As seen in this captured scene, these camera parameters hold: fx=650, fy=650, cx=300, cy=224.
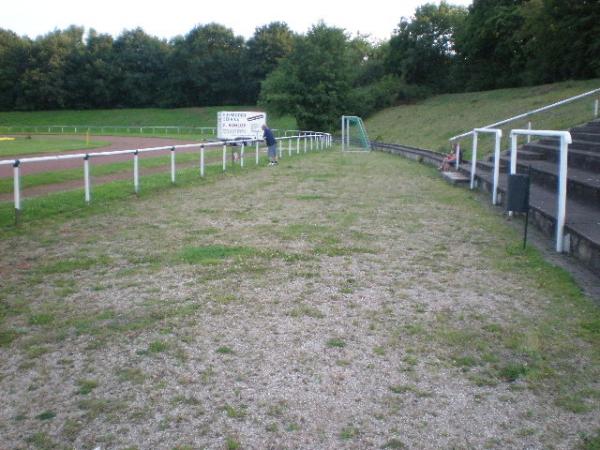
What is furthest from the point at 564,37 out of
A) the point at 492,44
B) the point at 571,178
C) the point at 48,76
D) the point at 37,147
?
the point at 48,76

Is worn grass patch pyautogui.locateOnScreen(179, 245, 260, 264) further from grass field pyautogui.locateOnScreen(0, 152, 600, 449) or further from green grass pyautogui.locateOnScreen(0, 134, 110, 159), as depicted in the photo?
green grass pyautogui.locateOnScreen(0, 134, 110, 159)

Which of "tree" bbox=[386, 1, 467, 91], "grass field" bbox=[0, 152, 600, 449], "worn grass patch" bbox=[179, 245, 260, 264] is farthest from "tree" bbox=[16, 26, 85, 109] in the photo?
"worn grass patch" bbox=[179, 245, 260, 264]

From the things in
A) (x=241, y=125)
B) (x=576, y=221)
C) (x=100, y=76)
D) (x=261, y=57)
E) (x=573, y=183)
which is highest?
(x=261, y=57)

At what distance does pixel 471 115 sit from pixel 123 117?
5687 centimetres

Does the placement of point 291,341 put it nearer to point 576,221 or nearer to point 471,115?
point 576,221

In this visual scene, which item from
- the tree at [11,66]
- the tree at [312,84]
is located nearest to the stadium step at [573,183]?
the tree at [312,84]

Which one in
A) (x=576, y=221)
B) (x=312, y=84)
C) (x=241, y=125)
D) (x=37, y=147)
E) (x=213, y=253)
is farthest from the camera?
(x=312, y=84)

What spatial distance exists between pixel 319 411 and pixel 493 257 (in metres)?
4.91

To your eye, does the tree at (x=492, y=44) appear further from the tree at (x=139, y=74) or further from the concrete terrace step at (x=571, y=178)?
the tree at (x=139, y=74)

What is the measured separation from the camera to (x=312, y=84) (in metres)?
55.3

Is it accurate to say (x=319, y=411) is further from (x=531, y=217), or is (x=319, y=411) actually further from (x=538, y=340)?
(x=531, y=217)

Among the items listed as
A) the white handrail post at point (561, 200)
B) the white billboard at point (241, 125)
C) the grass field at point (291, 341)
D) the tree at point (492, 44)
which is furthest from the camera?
the tree at point (492, 44)

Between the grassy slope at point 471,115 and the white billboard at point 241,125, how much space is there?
30.5 feet

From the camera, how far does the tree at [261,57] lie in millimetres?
92938
